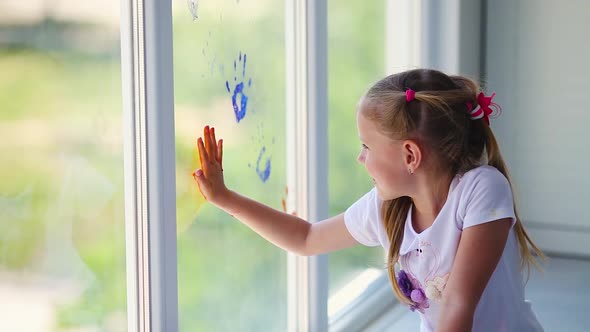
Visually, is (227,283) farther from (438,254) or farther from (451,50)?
(451,50)

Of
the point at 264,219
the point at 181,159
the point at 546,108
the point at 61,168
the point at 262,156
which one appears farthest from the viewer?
the point at 546,108

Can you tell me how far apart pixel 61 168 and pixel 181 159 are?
278mm

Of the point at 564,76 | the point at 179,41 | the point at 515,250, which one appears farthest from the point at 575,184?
the point at 179,41

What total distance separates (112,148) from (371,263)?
4.38 feet

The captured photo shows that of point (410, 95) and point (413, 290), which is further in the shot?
point (413, 290)

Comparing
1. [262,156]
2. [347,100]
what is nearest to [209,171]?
[262,156]

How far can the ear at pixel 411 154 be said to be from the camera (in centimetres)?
143

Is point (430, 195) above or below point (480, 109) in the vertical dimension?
below

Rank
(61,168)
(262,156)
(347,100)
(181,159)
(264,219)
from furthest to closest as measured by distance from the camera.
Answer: (347,100), (262,156), (264,219), (181,159), (61,168)

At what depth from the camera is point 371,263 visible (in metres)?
2.54

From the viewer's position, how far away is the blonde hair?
1.42 meters

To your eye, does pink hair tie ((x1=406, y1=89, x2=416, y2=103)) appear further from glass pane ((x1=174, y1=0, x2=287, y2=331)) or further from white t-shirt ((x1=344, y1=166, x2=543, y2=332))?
glass pane ((x1=174, y1=0, x2=287, y2=331))

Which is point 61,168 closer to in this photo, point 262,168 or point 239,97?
point 239,97

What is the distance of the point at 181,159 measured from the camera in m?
1.49
